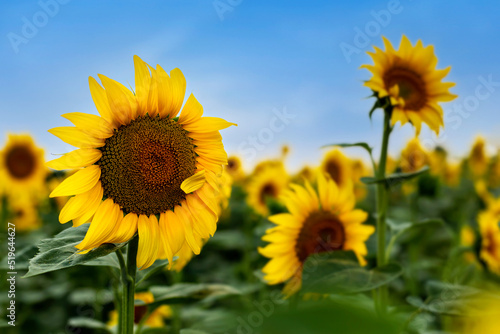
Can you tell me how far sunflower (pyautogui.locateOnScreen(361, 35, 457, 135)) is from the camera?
6.33ft

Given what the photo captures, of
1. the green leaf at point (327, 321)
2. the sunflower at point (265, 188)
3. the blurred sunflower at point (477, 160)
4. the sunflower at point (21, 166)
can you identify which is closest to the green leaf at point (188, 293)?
the green leaf at point (327, 321)

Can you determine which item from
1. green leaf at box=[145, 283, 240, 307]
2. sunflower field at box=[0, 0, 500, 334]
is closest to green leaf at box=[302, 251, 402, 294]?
sunflower field at box=[0, 0, 500, 334]

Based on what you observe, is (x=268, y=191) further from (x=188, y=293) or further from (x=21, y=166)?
(x=188, y=293)

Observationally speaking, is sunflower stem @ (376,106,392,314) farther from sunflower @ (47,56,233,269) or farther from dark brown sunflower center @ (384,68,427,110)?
sunflower @ (47,56,233,269)

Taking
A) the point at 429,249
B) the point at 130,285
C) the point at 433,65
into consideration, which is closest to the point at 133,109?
the point at 130,285

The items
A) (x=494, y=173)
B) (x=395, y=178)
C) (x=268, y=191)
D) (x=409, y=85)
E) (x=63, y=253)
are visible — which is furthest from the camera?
(x=494, y=173)

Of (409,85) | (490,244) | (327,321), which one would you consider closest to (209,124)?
(327,321)

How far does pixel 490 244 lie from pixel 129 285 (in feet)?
9.76

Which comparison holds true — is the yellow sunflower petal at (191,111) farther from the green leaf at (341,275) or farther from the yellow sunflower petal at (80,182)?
the green leaf at (341,275)

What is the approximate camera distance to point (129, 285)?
119cm

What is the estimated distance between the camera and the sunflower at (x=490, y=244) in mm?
3242

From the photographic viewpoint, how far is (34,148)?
5008mm

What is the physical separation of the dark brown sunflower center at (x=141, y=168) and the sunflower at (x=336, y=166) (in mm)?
3576

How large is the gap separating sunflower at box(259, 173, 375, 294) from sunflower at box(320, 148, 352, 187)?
8.22ft
